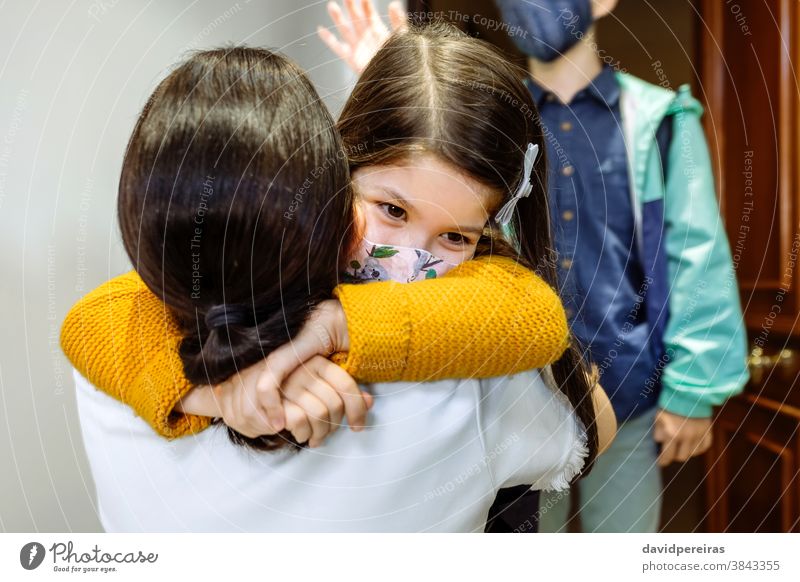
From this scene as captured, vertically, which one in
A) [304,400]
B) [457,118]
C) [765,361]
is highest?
[457,118]

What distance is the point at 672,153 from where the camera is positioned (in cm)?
43

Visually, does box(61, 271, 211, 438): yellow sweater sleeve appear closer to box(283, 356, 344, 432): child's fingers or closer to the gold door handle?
box(283, 356, 344, 432): child's fingers

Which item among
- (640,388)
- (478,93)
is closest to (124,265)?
(478,93)

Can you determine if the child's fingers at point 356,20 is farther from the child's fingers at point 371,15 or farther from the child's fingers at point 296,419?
the child's fingers at point 296,419

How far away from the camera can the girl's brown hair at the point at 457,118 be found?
328 millimetres

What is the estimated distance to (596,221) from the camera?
43cm

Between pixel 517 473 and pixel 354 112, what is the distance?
0.77 ft

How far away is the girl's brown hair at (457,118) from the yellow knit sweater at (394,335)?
0.06m

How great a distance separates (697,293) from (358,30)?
0.32 m

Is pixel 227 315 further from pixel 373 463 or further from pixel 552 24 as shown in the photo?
pixel 552 24

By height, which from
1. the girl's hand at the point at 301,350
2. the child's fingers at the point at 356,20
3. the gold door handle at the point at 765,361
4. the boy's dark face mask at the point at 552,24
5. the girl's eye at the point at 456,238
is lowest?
the gold door handle at the point at 765,361

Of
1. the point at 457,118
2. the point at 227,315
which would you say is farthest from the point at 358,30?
the point at 227,315

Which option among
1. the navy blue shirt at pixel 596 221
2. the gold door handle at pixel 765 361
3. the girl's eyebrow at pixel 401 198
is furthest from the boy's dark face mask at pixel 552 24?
the gold door handle at pixel 765 361

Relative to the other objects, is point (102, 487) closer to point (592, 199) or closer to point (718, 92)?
point (592, 199)
